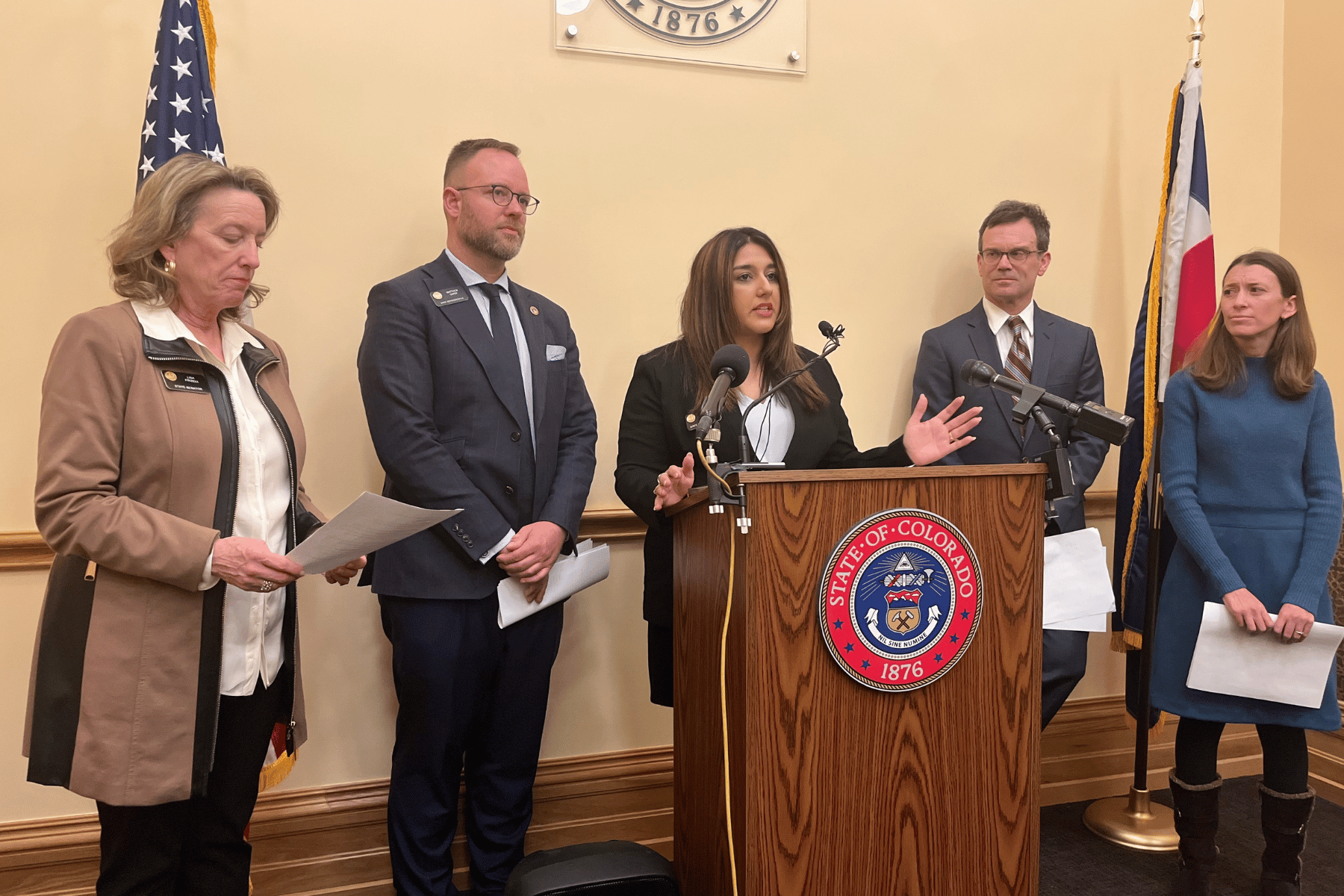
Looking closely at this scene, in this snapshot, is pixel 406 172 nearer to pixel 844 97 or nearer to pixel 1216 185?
pixel 844 97

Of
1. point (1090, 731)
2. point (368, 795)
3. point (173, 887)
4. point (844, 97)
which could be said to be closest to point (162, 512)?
point (173, 887)

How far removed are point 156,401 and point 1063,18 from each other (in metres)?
3.23

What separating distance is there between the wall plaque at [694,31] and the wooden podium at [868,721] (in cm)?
181

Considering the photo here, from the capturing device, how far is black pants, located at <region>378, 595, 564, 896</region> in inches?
90.4

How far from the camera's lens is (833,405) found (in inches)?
96.7

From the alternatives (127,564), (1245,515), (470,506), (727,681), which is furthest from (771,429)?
(127,564)

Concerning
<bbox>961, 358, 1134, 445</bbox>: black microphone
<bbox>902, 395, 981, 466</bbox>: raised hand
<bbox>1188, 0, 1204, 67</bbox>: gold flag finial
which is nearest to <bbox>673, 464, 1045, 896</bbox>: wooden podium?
<bbox>961, 358, 1134, 445</bbox>: black microphone

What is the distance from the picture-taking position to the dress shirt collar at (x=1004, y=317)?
9.91ft

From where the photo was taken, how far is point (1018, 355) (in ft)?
9.82

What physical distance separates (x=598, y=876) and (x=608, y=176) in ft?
6.51

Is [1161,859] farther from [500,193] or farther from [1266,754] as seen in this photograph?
[500,193]

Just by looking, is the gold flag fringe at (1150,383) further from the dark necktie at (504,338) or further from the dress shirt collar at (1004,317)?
the dark necktie at (504,338)

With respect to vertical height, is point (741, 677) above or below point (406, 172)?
below

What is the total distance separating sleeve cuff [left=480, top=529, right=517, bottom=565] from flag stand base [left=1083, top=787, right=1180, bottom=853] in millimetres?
2145
